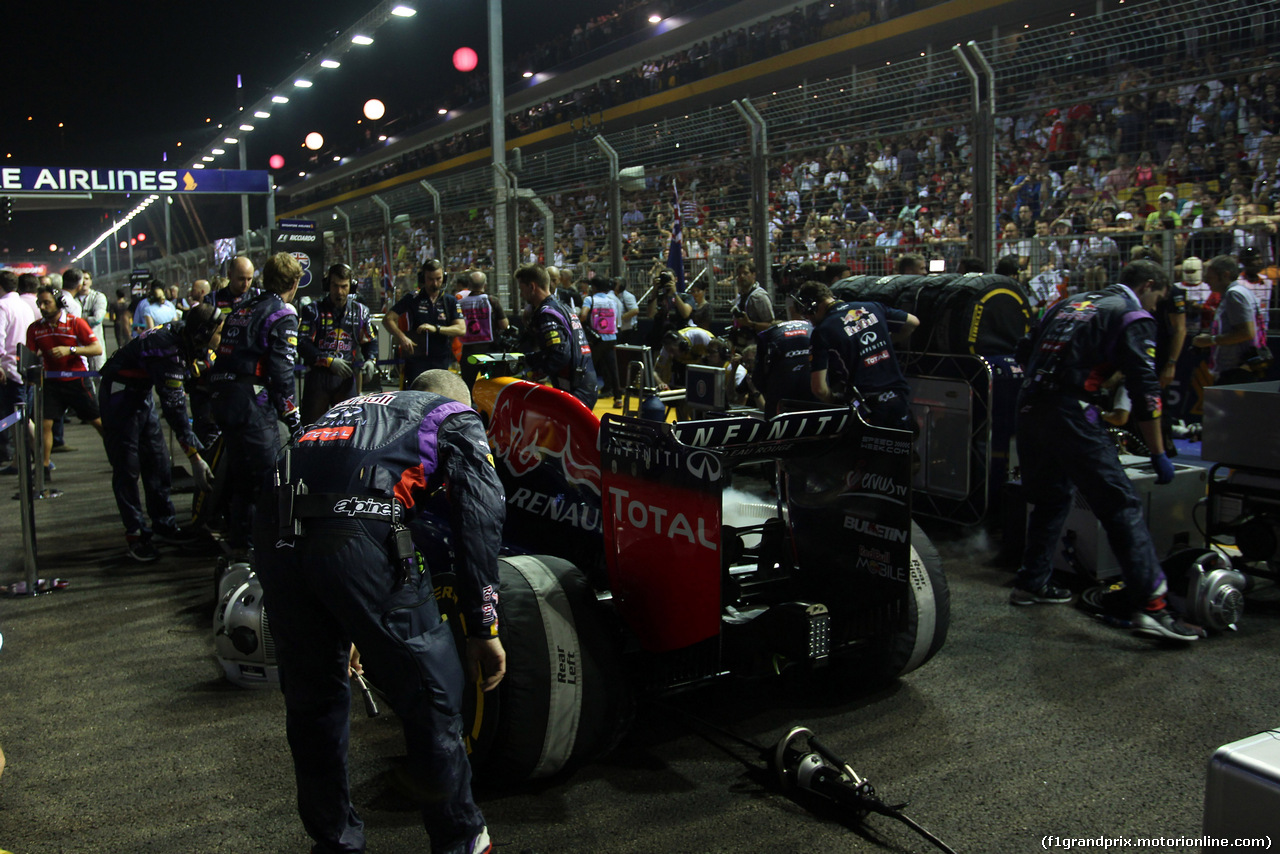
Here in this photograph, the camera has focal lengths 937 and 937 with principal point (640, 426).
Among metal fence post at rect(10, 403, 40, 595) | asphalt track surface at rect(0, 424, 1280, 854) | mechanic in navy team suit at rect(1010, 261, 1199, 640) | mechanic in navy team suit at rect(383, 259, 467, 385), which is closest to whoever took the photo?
asphalt track surface at rect(0, 424, 1280, 854)

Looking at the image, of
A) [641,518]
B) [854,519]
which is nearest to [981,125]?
[854,519]

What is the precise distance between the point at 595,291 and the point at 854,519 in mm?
8966

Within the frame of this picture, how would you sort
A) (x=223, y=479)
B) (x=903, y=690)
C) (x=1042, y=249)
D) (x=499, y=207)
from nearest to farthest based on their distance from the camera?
(x=903, y=690), (x=223, y=479), (x=1042, y=249), (x=499, y=207)

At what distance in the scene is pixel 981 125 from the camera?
784 cm

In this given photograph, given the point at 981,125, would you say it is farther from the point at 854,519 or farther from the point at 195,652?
the point at 195,652

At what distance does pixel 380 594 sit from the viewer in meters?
2.40

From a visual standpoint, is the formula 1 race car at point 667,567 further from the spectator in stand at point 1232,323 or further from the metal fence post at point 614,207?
the metal fence post at point 614,207

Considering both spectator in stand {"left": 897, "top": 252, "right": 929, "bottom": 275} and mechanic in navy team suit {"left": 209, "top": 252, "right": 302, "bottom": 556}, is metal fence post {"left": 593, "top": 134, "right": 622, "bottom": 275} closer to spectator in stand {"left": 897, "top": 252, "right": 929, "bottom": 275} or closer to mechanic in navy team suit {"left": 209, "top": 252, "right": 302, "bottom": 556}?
spectator in stand {"left": 897, "top": 252, "right": 929, "bottom": 275}

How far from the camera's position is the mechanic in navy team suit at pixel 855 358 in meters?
5.93

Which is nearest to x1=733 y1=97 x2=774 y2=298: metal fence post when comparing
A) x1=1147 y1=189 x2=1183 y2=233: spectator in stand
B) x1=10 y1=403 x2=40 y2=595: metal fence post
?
x1=1147 y1=189 x2=1183 y2=233: spectator in stand

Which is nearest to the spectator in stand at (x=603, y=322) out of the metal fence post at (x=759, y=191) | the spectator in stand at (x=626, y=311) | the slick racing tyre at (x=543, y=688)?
the spectator in stand at (x=626, y=311)

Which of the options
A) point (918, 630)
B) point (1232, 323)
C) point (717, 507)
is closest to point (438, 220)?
point (1232, 323)

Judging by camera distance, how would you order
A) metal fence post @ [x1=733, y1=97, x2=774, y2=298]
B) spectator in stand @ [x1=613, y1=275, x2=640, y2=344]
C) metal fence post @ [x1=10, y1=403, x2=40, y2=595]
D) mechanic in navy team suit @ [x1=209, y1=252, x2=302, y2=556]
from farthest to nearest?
spectator in stand @ [x1=613, y1=275, x2=640, y2=344] → metal fence post @ [x1=733, y1=97, x2=774, y2=298] → mechanic in navy team suit @ [x1=209, y1=252, x2=302, y2=556] → metal fence post @ [x1=10, y1=403, x2=40, y2=595]

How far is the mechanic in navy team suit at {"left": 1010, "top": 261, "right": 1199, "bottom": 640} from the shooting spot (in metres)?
4.46
